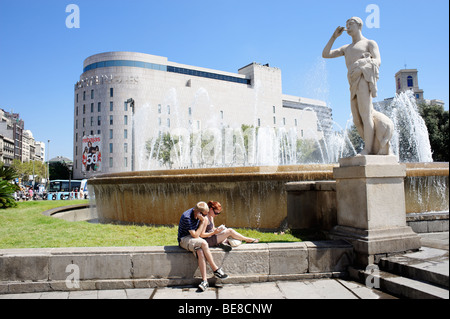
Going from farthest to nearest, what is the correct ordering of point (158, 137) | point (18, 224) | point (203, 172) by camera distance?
point (158, 137), point (18, 224), point (203, 172)

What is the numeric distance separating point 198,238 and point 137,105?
201ft

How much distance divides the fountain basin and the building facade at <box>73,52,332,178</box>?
161 ft

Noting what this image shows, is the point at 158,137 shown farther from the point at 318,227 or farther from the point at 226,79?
the point at 318,227

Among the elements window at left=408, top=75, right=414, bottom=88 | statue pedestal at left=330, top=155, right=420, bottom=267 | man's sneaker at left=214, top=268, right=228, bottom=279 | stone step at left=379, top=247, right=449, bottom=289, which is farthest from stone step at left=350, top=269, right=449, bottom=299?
window at left=408, top=75, right=414, bottom=88

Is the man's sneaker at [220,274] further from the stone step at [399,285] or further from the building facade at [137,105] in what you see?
the building facade at [137,105]

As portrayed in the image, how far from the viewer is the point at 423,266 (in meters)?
4.20

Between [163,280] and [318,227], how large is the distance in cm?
322

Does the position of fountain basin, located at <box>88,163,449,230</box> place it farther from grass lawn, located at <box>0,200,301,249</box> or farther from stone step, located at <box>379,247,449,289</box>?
stone step, located at <box>379,247,449,289</box>

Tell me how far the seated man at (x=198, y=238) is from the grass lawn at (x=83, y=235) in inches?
52.2

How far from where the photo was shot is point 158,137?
2244 inches

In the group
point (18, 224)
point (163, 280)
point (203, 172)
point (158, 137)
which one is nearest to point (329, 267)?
point (163, 280)

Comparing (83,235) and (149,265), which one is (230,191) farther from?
(149,265)

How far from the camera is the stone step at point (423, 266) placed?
3863 millimetres
